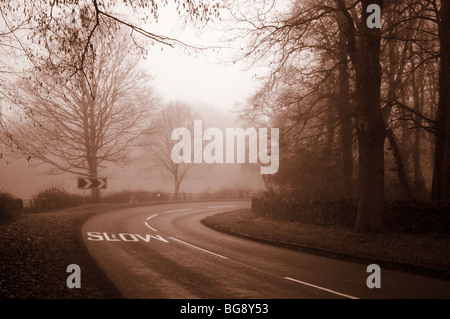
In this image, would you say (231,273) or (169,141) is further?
(169,141)

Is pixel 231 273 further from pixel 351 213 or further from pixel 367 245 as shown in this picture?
pixel 351 213

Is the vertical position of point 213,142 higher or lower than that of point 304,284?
higher

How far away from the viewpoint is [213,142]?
53.4 metres

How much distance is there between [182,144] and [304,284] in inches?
1682

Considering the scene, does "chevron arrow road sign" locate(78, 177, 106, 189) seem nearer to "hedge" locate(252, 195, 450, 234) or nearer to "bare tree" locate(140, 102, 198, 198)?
"hedge" locate(252, 195, 450, 234)

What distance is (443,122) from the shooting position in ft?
53.5

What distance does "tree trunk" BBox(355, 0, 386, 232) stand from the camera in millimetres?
14500

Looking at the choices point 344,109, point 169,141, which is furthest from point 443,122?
point 169,141

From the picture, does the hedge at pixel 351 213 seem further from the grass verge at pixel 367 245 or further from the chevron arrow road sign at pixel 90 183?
the chevron arrow road sign at pixel 90 183

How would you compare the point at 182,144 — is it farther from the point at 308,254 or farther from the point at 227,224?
the point at 308,254

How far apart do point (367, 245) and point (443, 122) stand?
24.1ft

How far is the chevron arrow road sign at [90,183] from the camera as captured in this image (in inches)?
1049

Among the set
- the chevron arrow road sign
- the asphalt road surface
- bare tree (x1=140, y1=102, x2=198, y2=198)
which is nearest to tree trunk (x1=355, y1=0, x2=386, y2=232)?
the asphalt road surface
